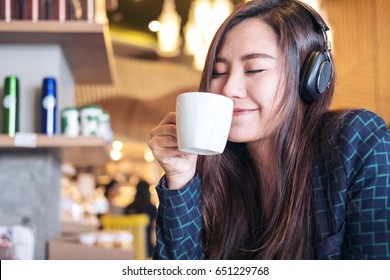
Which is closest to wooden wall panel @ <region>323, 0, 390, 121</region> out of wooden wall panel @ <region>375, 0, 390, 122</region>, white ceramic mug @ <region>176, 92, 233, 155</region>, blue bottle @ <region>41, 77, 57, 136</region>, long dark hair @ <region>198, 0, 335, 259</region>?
Result: wooden wall panel @ <region>375, 0, 390, 122</region>

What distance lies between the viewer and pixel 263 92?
984 millimetres

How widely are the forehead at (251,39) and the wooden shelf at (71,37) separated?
1047mm

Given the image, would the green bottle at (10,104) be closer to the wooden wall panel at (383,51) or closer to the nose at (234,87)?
the nose at (234,87)

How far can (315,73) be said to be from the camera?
100 cm

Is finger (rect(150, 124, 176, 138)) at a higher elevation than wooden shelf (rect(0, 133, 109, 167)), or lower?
higher

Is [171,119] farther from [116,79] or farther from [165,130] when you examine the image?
[116,79]

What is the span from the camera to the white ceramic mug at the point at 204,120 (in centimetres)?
84

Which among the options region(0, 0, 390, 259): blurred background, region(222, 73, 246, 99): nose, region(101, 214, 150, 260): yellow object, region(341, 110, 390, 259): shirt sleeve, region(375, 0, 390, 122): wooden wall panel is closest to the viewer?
region(341, 110, 390, 259): shirt sleeve

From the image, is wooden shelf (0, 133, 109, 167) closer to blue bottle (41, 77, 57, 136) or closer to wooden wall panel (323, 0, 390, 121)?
blue bottle (41, 77, 57, 136)

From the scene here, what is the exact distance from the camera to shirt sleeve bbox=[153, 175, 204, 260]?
1001mm

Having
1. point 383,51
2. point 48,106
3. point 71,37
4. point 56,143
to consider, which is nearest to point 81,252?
point 56,143

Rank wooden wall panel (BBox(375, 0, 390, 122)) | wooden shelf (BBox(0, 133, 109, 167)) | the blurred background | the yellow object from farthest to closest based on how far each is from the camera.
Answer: wooden wall panel (BBox(375, 0, 390, 122)) < the yellow object < the blurred background < wooden shelf (BBox(0, 133, 109, 167))
